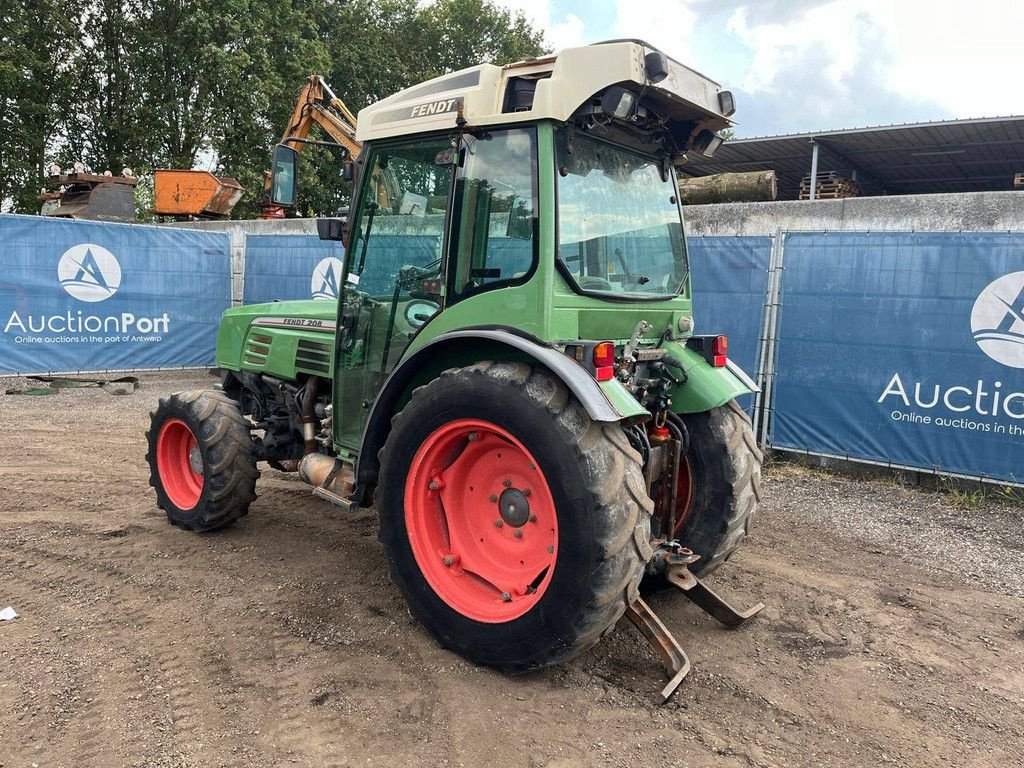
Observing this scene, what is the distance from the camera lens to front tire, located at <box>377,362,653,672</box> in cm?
269

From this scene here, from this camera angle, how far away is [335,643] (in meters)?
3.25

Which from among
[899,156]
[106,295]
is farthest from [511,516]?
[899,156]

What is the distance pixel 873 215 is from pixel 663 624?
5.44 m

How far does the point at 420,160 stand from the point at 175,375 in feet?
29.9

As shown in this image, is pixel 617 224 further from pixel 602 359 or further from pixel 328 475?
pixel 328 475

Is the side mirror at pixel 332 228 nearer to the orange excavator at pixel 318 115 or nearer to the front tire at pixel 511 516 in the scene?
the front tire at pixel 511 516

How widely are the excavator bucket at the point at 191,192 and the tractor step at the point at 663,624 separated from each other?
1255 centimetres

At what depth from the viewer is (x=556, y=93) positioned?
9.55 feet

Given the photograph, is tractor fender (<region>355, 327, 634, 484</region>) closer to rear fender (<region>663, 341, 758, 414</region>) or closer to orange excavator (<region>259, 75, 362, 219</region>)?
rear fender (<region>663, 341, 758, 414</region>)

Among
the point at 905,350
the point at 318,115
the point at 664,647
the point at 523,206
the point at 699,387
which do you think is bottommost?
the point at 664,647

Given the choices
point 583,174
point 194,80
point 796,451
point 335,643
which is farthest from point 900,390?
point 194,80

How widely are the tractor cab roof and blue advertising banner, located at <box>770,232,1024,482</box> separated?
142 inches

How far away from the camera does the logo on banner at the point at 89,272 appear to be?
974 cm

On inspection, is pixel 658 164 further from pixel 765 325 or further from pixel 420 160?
pixel 765 325
